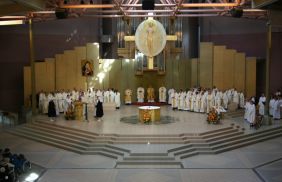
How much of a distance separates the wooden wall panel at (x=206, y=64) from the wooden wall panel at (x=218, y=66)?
243 mm

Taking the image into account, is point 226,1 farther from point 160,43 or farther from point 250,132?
point 250,132

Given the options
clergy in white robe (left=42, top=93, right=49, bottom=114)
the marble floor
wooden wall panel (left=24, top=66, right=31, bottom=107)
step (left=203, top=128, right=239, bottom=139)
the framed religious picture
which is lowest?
the marble floor

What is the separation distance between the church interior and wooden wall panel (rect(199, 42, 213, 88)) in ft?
0.20

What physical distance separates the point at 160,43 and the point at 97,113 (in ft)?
14.9

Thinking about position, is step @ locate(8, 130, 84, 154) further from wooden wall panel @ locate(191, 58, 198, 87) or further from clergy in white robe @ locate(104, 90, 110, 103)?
wooden wall panel @ locate(191, 58, 198, 87)

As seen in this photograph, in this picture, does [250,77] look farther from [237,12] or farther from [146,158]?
[146,158]

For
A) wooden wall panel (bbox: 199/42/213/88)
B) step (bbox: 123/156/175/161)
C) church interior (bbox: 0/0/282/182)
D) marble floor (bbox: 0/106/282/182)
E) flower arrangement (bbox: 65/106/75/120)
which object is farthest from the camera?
wooden wall panel (bbox: 199/42/213/88)

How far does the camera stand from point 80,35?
2759 centimetres

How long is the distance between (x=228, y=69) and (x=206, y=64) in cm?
138

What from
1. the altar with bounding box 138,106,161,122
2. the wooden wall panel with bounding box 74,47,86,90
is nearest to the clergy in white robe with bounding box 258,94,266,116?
the altar with bounding box 138,106,161,122

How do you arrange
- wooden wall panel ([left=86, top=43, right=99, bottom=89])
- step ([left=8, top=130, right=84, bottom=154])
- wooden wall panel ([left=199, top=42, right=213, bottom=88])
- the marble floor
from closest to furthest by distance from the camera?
the marble floor → step ([left=8, top=130, right=84, bottom=154]) → wooden wall panel ([left=199, top=42, right=213, bottom=88]) → wooden wall panel ([left=86, top=43, right=99, bottom=89])

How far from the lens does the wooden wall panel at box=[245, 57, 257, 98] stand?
24594mm

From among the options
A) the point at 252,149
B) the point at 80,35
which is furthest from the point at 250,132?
the point at 80,35

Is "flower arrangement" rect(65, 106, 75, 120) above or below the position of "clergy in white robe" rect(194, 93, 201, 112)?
below
